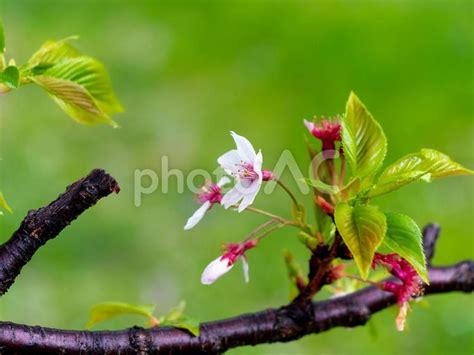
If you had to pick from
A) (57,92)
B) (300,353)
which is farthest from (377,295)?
(300,353)

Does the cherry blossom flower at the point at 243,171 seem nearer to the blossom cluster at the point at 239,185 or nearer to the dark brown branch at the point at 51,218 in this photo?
the blossom cluster at the point at 239,185

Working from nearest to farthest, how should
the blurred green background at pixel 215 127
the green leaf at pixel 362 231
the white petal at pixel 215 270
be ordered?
the green leaf at pixel 362 231, the white petal at pixel 215 270, the blurred green background at pixel 215 127

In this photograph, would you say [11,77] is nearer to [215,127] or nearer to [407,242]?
[407,242]

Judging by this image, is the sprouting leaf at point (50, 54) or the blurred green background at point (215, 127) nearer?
the sprouting leaf at point (50, 54)

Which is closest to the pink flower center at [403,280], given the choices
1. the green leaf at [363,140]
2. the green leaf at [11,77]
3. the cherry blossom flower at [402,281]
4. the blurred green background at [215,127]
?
the cherry blossom flower at [402,281]

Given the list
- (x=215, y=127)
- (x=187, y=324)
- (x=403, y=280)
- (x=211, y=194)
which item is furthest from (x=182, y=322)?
(x=215, y=127)

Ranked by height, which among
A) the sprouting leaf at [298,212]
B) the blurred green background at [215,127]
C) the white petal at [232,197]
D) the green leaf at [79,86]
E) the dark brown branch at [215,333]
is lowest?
the dark brown branch at [215,333]

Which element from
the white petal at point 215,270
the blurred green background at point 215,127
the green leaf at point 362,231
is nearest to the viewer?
the green leaf at point 362,231
